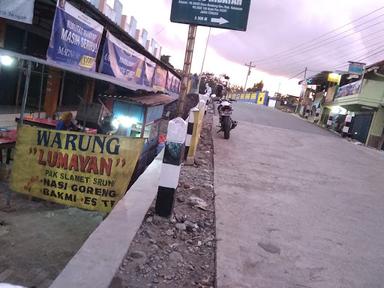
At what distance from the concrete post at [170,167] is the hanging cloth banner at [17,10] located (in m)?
4.86

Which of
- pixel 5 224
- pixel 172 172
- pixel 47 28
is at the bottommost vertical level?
Answer: pixel 5 224

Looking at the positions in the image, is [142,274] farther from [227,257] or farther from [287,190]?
[287,190]

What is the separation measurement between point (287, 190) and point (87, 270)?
14.1ft

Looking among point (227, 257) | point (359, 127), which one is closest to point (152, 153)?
point (227, 257)

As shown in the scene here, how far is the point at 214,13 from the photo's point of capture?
29.5ft

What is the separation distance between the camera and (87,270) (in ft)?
9.45

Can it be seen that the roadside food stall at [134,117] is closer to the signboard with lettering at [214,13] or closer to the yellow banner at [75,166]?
the signboard with lettering at [214,13]

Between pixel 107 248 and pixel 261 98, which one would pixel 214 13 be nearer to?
pixel 107 248

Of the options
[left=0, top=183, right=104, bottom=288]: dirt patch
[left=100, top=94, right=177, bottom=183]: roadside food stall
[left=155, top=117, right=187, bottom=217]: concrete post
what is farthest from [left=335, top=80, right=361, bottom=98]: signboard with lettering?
[left=155, top=117, right=187, bottom=217]: concrete post

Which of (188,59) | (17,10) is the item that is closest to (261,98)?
(188,59)

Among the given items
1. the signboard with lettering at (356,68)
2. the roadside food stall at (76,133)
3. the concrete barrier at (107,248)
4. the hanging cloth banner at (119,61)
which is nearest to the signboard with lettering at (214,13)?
the roadside food stall at (76,133)

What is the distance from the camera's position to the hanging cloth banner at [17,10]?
7.04m

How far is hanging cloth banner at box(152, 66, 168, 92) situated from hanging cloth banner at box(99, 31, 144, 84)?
4.98m

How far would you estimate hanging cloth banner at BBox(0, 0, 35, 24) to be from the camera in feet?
23.1
